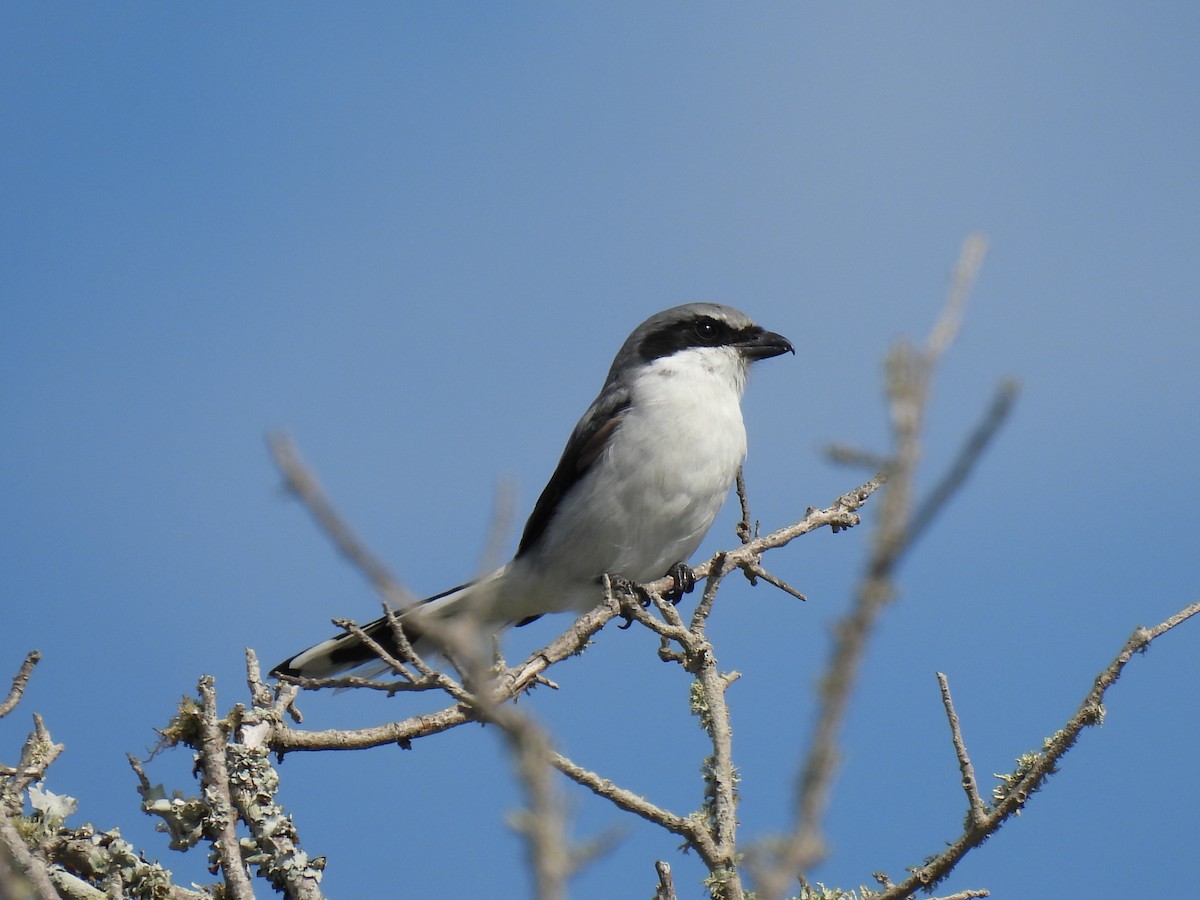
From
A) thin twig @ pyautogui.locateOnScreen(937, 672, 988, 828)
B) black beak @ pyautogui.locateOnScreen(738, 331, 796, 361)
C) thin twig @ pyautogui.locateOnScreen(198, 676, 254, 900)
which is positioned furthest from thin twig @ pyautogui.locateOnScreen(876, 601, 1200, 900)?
black beak @ pyautogui.locateOnScreen(738, 331, 796, 361)

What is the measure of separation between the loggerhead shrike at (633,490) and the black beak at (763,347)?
0.14 meters

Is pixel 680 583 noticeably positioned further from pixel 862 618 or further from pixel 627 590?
Result: pixel 862 618

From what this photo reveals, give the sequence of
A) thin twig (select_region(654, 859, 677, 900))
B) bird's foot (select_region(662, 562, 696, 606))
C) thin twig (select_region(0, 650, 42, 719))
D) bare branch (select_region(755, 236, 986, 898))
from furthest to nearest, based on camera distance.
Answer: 1. bird's foot (select_region(662, 562, 696, 606))
2. thin twig (select_region(0, 650, 42, 719))
3. thin twig (select_region(654, 859, 677, 900))
4. bare branch (select_region(755, 236, 986, 898))

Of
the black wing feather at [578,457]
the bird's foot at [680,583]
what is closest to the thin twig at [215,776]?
the bird's foot at [680,583]

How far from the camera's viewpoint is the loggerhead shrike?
623 cm

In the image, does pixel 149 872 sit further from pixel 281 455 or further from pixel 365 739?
pixel 281 455

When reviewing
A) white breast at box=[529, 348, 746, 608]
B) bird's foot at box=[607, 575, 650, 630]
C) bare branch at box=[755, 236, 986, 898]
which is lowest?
bare branch at box=[755, 236, 986, 898]

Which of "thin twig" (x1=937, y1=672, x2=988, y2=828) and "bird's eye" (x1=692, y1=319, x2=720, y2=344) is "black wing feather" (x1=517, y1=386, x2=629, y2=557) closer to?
"bird's eye" (x1=692, y1=319, x2=720, y2=344)

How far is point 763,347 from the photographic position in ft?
23.0

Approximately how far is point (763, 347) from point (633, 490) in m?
1.36

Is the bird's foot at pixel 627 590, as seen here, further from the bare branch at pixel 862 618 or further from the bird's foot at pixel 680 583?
the bare branch at pixel 862 618

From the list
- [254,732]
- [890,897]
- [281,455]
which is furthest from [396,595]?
[254,732]

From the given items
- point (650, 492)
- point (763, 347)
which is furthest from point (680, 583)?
point (763, 347)

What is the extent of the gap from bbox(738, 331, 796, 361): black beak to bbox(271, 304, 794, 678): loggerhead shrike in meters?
0.14
